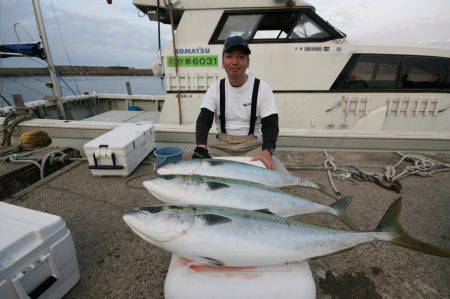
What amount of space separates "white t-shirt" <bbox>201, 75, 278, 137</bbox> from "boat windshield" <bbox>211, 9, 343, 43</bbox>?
9.06 ft

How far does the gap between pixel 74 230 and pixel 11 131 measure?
4326 millimetres

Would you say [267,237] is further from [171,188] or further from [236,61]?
[236,61]

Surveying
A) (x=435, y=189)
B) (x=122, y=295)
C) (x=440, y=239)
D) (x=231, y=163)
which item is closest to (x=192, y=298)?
(x=122, y=295)

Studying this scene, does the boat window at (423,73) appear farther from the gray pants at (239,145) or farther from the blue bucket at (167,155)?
the blue bucket at (167,155)

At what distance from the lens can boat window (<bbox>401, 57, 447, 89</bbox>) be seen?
5.55m

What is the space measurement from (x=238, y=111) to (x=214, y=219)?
242 cm

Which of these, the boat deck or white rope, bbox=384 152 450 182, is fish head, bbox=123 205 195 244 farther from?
white rope, bbox=384 152 450 182

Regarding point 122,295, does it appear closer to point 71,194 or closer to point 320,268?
point 320,268

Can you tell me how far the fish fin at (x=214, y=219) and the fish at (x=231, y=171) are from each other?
0.86 m

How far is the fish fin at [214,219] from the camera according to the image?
58.6 inches

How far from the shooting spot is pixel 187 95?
6.11 meters

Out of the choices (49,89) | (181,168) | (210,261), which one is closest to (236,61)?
(181,168)

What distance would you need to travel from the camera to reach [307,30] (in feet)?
18.7

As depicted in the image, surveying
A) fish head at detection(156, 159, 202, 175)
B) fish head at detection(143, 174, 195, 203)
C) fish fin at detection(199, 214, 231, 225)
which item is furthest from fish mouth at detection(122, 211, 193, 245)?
fish head at detection(156, 159, 202, 175)
